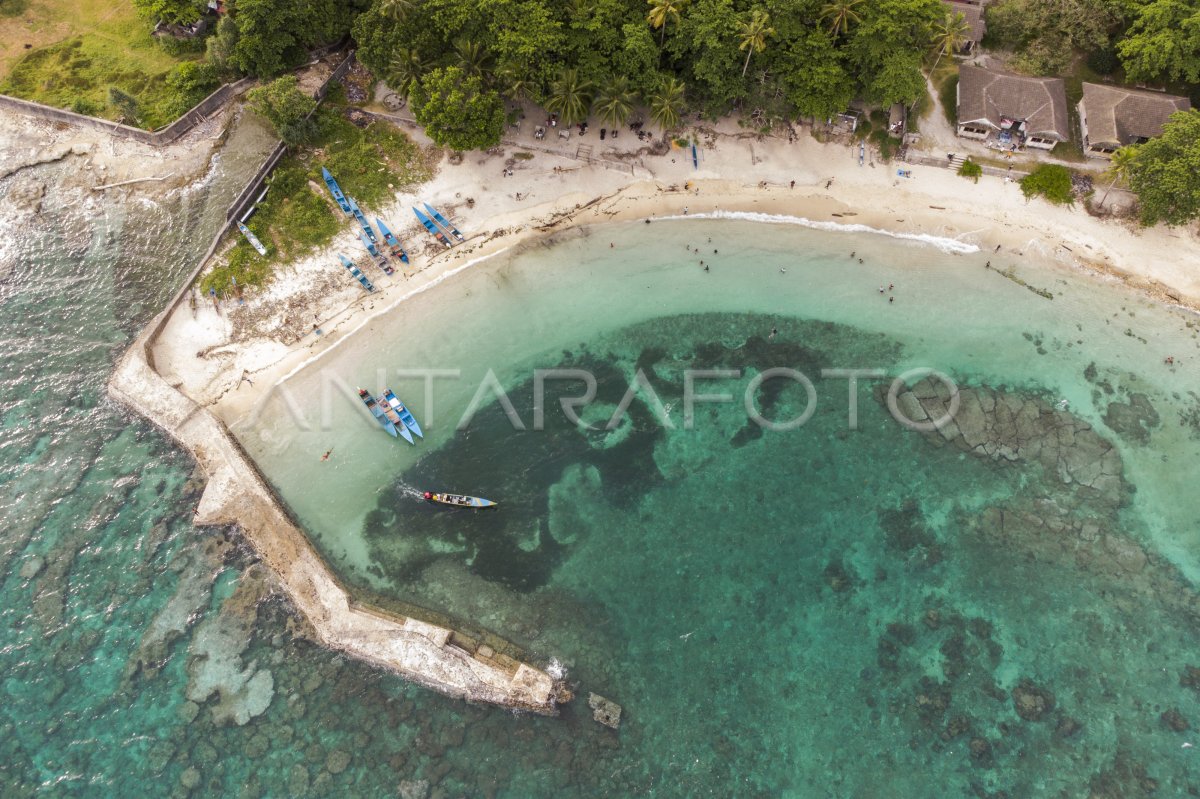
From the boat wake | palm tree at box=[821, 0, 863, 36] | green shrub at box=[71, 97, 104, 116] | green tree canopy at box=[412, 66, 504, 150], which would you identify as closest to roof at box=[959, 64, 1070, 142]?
palm tree at box=[821, 0, 863, 36]

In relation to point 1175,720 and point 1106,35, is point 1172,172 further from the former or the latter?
point 1175,720

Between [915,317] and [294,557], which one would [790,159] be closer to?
[915,317]

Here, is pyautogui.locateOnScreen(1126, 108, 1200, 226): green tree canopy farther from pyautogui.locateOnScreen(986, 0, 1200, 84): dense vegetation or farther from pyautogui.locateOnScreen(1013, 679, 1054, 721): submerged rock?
pyautogui.locateOnScreen(1013, 679, 1054, 721): submerged rock

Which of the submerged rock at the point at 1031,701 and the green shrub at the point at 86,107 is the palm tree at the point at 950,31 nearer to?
the submerged rock at the point at 1031,701

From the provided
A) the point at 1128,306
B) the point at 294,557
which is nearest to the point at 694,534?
the point at 294,557

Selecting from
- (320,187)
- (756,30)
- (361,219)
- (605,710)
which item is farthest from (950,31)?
(605,710)

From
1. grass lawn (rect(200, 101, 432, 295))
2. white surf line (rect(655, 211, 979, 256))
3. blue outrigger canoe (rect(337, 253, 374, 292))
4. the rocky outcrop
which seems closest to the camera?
the rocky outcrop

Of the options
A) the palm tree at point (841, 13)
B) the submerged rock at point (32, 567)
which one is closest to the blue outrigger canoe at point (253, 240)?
the submerged rock at point (32, 567)
